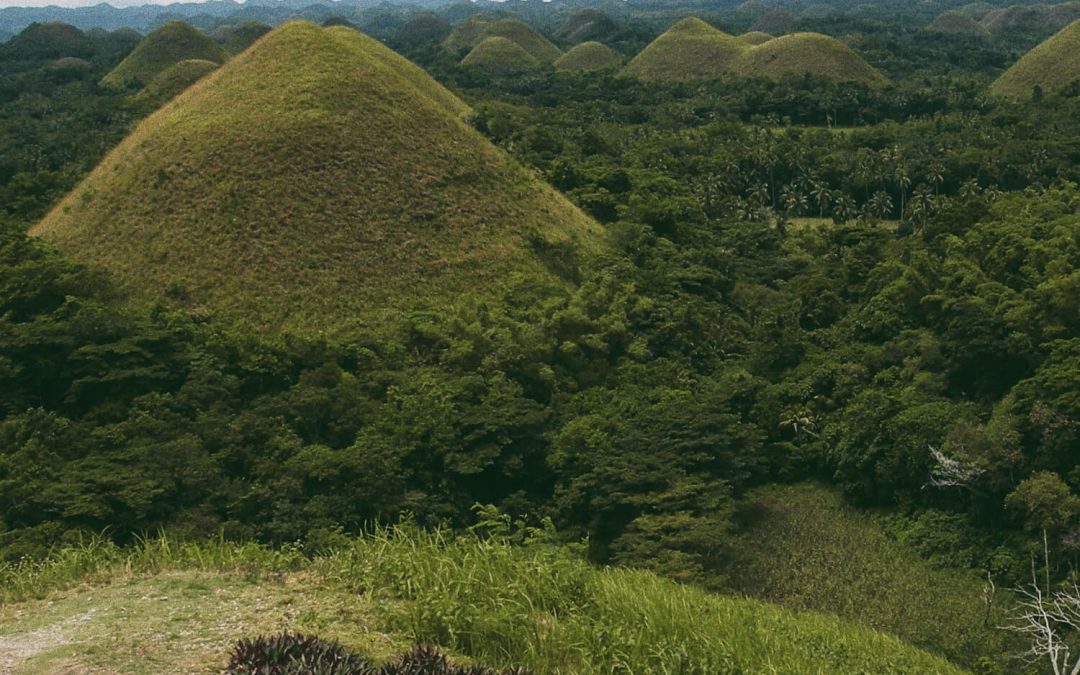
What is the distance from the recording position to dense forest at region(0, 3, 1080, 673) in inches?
682

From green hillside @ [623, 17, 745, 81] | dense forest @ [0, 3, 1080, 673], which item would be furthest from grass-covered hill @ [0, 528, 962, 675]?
green hillside @ [623, 17, 745, 81]

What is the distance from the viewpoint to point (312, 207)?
95.0 feet

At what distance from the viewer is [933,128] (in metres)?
57.9

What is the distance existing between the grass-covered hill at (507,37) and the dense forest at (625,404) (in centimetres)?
8388

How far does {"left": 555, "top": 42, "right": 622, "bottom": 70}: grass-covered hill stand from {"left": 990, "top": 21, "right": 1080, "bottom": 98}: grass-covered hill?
130 feet

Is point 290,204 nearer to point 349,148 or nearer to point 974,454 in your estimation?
point 349,148

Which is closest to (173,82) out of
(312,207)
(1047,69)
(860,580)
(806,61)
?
(312,207)

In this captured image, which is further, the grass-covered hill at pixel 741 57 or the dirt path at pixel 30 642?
the grass-covered hill at pixel 741 57

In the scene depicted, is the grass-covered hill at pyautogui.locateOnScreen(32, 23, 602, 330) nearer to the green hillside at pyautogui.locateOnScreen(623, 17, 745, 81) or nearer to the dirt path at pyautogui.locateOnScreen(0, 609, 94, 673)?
the dirt path at pyautogui.locateOnScreen(0, 609, 94, 673)

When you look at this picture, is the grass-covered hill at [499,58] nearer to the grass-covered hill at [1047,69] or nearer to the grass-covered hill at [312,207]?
the grass-covered hill at [1047,69]

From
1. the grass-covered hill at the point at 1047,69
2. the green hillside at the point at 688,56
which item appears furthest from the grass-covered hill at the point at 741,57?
the grass-covered hill at the point at 1047,69

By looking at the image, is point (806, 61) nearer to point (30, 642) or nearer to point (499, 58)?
point (499, 58)

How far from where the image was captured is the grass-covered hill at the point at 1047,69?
70562mm

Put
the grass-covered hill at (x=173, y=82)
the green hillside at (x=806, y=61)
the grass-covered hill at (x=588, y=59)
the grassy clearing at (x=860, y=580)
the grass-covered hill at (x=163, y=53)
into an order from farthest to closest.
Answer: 1. the grass-covered hill at (x=588, y=59)
2. the grass-covered hill at (x=163, y=53)
3. the green hillside at (x=806, y=61)
4. the grass-covered hill at (x=173, y=82)
5. the grassy clearing at (x=860, y=580)
